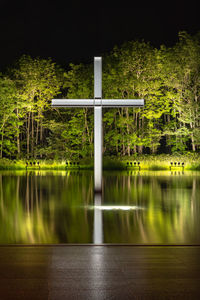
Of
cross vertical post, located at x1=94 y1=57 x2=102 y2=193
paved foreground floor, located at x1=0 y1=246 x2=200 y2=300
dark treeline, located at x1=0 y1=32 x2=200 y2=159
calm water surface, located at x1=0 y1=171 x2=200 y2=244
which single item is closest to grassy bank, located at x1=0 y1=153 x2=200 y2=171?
dark treeline, located at x1=0 y1=32 x2=200 y2=159

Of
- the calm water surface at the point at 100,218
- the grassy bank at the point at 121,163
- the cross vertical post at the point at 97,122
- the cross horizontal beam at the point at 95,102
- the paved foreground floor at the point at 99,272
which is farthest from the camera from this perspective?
the grassy bank at the point at 121,163

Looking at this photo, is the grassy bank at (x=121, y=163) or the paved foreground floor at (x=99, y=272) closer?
the paved foreground floor at (x=99, y=272)

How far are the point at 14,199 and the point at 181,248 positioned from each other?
7.26 m

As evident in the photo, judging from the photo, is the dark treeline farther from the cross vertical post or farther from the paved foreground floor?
the paved foreground floor

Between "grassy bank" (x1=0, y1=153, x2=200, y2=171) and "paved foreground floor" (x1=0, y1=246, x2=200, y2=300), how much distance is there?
2589cm

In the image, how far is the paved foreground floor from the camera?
3898mm

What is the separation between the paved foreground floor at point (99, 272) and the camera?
12.8 ft

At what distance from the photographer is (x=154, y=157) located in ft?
107

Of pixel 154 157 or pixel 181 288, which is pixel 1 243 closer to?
pixel 181 288

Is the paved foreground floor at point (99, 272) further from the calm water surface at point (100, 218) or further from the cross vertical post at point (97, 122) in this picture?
the cross vertical post at point (97, 122)

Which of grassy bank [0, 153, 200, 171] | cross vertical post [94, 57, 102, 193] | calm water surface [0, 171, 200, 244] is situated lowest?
calm water surface [0, 171, 200, 244]

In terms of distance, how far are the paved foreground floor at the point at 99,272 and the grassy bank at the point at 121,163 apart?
2589 centimetres

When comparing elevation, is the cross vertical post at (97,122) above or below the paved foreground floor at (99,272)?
above

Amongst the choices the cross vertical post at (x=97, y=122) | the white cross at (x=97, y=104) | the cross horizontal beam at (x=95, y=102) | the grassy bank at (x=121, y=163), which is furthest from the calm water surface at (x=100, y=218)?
the grassy bank at (x=121, y=163)
